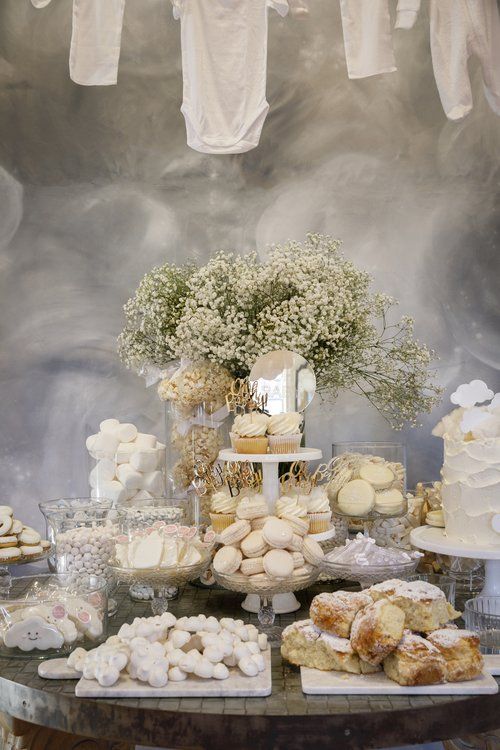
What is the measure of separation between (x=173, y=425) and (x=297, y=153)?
2014mm

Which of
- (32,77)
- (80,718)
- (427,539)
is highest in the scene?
(32,77)

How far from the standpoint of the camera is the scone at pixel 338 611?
6.11ft

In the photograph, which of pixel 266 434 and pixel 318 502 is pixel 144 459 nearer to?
pixel 266 434

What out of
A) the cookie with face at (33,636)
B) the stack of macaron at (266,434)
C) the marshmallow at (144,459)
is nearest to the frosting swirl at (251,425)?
the stack of macaron at (266,434)

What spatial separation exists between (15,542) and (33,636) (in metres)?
1.10

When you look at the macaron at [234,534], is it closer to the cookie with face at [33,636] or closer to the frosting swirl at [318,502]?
the frosting swirl at [318,502]

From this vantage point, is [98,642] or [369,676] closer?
[369,676]

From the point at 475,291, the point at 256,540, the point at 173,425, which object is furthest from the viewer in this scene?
the point at 475,291

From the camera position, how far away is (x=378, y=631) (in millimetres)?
1772

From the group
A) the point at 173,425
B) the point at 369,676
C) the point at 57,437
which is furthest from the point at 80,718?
the point at 57,437

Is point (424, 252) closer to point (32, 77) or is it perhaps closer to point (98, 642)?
point (32, 77)

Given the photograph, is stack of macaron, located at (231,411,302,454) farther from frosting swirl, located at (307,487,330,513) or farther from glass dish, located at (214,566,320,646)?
glass dish, located at (214,566,320,646)

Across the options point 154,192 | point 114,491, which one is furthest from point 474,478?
point 154,192

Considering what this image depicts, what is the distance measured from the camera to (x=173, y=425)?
304 cm
